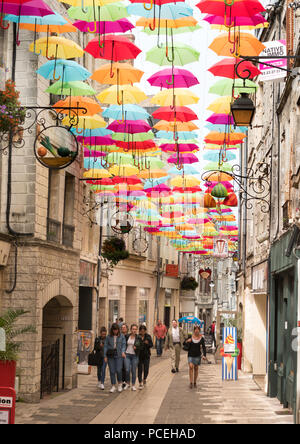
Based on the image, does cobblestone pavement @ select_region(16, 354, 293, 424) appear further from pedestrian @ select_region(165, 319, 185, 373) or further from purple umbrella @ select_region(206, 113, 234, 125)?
purple umbrella @ select_region(206, 113, 234, 125)

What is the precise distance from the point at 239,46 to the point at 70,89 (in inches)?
150

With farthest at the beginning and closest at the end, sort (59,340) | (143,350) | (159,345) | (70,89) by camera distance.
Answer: (159,345) < (59,340) < (143,350) < (70,89)

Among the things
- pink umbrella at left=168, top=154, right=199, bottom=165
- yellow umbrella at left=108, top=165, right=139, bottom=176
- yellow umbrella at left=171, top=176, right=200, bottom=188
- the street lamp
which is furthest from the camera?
yellow umbrella at left=171, top=176, right=200, bottom=188

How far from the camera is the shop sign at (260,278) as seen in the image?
19712 millimetres

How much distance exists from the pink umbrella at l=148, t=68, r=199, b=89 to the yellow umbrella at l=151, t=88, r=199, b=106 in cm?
42

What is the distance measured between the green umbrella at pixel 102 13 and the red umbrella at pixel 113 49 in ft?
2.15

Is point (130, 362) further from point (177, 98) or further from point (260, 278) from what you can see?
point (177, 98)

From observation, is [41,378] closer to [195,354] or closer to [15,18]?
[195,354]

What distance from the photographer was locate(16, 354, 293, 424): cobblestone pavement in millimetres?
13828

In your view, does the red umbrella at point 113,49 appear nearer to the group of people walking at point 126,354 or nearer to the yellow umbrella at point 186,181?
the group of people walking at point 126,354

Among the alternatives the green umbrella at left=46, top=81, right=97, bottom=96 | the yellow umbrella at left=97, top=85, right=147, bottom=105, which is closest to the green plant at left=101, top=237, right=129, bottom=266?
the green umbrella at left=46, top=81, right=97, bottom=96

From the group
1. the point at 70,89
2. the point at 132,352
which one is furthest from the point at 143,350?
the point at 70,89

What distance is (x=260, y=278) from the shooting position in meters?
21.4

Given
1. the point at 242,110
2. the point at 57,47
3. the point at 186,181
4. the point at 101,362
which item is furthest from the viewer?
the point at 186,181
